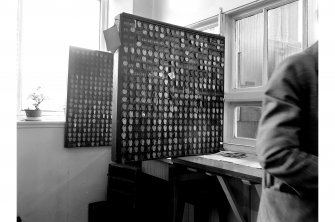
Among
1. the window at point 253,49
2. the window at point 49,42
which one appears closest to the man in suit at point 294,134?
the window at point 253,49

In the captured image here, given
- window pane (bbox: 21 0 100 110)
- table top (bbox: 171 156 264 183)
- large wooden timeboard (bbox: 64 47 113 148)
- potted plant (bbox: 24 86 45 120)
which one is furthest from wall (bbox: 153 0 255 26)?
potted plant (bbox: 24 86 45 120)

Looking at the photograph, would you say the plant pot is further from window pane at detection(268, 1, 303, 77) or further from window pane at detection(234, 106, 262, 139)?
window pane at detection(268, 1, 303, 77)

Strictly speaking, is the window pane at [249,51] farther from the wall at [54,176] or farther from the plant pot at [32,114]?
the plant pot at [32,114]

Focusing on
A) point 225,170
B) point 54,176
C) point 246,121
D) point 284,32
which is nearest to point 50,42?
point 54,176

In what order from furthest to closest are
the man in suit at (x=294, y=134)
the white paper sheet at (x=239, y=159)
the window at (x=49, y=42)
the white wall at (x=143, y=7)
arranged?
the white wall at (x=143, y=7) < the window at (x=49, y=42) < the white paper sheet at (x=239, y=159) < the man in suit at (x=294, y=134)

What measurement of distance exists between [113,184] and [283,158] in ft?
6.90

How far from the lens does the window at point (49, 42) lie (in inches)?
108

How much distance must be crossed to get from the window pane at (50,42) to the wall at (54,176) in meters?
0.48

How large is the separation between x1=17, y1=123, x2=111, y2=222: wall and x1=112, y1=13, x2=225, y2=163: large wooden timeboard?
58.3 inches

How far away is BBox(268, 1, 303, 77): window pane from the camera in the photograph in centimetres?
193

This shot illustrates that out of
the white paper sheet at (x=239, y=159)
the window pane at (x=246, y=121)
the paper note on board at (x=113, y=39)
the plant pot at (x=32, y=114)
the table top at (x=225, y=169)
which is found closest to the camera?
the paper note on board at (x=113, y=39)

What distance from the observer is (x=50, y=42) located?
2.91 meters

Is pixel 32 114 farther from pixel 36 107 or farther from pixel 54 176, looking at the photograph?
pixel 54 176

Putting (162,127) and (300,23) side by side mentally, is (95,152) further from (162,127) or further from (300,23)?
(300,23)
